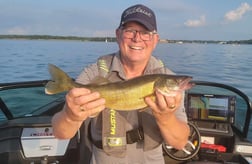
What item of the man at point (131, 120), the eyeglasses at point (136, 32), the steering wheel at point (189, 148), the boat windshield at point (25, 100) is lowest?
the boat windshield at point (25, 100)

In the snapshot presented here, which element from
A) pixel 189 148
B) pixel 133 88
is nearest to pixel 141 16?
pixel 133 88

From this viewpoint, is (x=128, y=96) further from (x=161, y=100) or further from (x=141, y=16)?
(x=141, y=16)

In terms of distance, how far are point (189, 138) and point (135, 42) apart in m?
2.41

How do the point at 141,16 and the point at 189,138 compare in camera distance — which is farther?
the point at 189,138

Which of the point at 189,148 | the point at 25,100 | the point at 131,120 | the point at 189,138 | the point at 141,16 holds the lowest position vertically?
the point at 25,100

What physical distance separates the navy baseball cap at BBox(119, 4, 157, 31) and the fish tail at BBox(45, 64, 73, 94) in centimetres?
89

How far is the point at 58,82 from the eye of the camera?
2.90m

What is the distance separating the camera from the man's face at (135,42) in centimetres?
314

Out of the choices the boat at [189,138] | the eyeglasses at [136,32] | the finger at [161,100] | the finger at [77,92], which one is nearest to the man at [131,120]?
the eyeglasses at [136,32]

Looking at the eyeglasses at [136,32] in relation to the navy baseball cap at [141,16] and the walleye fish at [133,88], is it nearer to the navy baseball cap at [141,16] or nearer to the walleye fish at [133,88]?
the navy baseball cap at [141,16]

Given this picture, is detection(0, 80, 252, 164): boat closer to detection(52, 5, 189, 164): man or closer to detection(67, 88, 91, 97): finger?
detection(52, 5, 189, 164): man

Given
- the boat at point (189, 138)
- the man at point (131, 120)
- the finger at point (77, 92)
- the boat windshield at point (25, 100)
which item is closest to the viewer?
the finger at point (77, 92)

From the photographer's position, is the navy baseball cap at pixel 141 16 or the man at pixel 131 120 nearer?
the man at pixel 131 120

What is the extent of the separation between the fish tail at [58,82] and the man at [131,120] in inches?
10.5
